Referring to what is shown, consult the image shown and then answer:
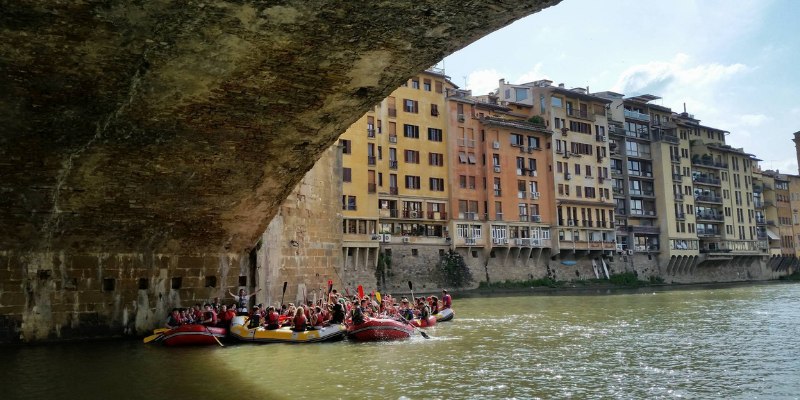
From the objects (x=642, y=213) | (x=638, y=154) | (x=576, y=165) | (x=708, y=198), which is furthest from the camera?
(x=708, y=198)

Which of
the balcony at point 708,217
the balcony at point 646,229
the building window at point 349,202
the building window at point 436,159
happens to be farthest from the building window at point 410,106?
the balcony at point 708,217

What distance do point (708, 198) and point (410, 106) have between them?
1695 inches

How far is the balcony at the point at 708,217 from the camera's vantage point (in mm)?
73375

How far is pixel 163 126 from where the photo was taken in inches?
477

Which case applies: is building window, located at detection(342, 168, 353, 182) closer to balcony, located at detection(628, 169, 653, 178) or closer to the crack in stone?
the crack in stone

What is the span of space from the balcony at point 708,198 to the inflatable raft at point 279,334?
64694 mm

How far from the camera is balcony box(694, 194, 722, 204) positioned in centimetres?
7312

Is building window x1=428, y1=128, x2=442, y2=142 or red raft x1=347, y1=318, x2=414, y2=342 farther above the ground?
building window x1=428, y1=128, x2=442, y2=142

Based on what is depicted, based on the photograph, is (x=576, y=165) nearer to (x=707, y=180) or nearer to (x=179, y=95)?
(x=707, y=180)

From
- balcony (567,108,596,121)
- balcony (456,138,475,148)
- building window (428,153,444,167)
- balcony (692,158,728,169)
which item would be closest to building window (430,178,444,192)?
building window (428,153,444,167)

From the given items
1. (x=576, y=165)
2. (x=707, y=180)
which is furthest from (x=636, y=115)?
(x=576, y=165)

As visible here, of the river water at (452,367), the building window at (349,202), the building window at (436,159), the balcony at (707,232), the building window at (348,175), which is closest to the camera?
the river water at (452,367)

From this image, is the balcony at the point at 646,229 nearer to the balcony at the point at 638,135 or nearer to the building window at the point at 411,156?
the balcony at the point at 638,135

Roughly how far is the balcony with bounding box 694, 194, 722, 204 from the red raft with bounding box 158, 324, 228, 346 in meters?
67.2
